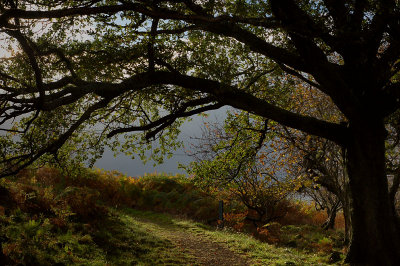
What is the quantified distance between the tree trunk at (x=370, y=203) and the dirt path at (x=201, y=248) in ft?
10.1

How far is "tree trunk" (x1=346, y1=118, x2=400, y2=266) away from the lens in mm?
6883

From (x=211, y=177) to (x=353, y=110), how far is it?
16.9 ft

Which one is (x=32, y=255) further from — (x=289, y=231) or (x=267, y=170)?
(x=289, y=231)

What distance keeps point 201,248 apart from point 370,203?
5645 millimetres

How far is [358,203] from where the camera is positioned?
7172mm

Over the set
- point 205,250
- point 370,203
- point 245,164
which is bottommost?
point 205,250

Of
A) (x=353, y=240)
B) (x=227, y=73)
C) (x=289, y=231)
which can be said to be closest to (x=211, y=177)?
(x=227, y=73)

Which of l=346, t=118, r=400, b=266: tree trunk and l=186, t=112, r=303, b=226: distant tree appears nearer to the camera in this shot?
l=346, t=118, r=400, b=266: tree trunk

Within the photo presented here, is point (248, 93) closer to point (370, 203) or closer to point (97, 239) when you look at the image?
point (370, 203)

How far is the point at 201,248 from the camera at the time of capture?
1022 centimetres

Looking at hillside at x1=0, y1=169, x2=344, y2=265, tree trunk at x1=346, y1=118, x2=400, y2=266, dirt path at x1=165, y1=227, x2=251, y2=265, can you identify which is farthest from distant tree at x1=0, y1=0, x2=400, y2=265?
dirt path at x1=165, y1=227, x2=251, y2=265

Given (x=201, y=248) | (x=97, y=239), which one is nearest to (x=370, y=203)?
(x=201, y=248)

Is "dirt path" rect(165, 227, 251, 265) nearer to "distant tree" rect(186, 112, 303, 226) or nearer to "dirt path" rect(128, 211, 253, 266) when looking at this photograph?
"dirt path" rect(128, 211, 253, 266)

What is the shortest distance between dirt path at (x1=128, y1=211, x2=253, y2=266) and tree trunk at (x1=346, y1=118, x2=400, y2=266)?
3.07 m
